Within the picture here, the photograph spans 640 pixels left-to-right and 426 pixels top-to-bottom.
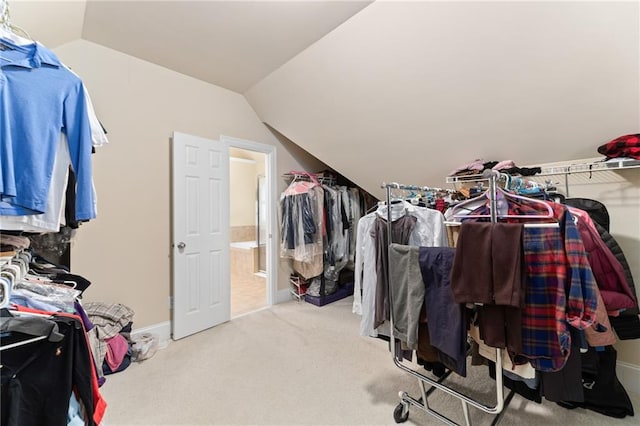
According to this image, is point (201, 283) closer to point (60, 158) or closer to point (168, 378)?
point (168, 378)

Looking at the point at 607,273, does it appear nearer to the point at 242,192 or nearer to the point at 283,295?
the point at 283,295

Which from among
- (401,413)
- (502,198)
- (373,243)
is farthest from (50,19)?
(401,413)

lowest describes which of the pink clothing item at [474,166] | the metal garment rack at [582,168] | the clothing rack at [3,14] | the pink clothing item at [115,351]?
the pink clothing item at [115,351]

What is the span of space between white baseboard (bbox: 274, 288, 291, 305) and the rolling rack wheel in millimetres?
2384

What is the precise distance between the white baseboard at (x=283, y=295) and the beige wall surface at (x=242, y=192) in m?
2.82

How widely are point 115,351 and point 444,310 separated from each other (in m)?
2.45

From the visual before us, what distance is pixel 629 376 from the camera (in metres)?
2.00

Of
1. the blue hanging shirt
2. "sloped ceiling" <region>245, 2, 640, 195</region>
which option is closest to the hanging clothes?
"sloped ceiling" <region>245, 2, 640, 195</region>

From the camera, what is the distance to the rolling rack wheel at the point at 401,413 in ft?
5.57

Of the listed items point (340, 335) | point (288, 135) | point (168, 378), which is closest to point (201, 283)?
point (168, 378)

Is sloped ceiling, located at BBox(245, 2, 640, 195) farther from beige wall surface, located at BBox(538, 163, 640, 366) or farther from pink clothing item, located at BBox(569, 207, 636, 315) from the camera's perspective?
pink clothing item, located at BBox(569, 207, 636, 315)

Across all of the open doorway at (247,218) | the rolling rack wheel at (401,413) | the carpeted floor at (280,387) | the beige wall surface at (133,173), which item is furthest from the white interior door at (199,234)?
the rolling rack wheel at (401,413)

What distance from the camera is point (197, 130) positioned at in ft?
10.2

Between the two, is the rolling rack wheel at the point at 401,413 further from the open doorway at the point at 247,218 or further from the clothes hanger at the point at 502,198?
the open doorway at the point at 247,218
